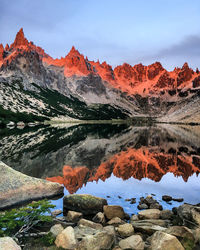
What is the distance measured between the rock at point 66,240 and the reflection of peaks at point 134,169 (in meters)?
11.0

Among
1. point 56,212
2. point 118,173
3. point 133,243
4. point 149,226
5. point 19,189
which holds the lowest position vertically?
point 118,173

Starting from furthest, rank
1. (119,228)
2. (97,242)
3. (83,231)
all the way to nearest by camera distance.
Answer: (119,228), (83,231), (97,242)

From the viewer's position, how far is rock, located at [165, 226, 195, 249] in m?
11.3

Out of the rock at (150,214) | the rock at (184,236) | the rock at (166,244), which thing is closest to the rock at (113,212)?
the rock at (150,214)

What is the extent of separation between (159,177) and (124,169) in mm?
5446

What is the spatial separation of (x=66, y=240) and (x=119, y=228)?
11.9ft

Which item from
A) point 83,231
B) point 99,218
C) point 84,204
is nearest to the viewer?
point 83,231

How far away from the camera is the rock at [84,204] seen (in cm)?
1744

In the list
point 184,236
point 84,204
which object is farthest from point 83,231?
point 184,236

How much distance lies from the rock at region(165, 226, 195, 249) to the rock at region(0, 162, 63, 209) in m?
11.7

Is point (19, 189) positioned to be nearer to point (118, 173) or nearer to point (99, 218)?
point (99, 218)

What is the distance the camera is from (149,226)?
45.7 ft

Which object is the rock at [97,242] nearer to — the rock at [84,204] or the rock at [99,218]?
the rock at [99,218]

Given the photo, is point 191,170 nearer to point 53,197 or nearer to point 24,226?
point 53,197
